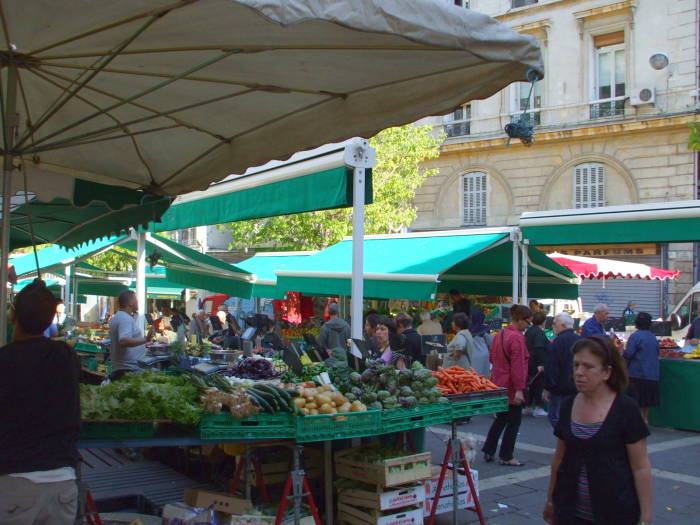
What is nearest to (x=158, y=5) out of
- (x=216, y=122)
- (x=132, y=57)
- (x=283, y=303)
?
(x=132, y=57)

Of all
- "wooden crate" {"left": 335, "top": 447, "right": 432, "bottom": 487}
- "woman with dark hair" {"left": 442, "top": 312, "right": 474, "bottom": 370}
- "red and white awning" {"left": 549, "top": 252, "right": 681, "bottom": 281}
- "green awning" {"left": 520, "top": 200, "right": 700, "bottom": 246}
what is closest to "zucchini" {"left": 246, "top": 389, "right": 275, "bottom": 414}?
"wooden crate" {"left": 335, "top": 447, "right": 432, "bottom": 487}

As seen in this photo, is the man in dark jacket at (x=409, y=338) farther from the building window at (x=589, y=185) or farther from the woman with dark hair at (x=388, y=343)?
the building window at (x=589, y=185)

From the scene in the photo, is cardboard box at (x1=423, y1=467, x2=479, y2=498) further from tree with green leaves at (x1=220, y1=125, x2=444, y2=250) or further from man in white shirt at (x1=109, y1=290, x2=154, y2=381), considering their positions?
tree with green leaves at (x1=220, y1=125, x2=444, y2=250)

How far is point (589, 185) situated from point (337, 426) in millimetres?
23140

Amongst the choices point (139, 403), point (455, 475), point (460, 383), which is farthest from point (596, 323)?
point (139, 403)

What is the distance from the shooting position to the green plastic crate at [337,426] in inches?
181

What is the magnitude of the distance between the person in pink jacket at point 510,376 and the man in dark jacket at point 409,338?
1.61 m

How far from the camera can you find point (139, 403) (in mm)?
4211

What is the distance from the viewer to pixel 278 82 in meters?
4.04

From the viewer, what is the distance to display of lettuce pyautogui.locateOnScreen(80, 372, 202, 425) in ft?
13.6

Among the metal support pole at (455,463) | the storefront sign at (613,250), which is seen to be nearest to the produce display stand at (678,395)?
the metal support pole at (455,463)

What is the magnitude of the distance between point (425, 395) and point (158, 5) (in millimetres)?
3419

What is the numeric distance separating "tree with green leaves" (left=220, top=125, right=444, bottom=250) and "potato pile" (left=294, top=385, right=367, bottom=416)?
747 inches

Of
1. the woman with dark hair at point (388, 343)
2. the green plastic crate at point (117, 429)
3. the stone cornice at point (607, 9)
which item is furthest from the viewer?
the stone cornice at point (607, 9)
